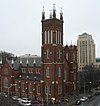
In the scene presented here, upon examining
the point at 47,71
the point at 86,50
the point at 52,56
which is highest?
the point at 86,50

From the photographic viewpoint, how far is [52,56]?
174ft

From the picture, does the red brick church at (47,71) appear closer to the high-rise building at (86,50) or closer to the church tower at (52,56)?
the church tower at (52,56)

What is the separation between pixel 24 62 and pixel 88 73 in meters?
23.4

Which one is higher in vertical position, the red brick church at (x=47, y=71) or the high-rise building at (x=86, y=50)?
the high-rise building at (x=86, y=50)

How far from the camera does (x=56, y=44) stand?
53.6m

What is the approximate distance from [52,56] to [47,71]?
3.67m

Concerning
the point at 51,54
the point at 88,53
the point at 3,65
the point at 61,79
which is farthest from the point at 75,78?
the point at 88,53

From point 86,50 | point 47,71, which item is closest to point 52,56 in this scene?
point 47,71

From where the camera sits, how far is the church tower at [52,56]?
2090 inches

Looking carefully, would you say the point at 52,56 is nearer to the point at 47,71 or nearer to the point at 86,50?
the point at 47,71

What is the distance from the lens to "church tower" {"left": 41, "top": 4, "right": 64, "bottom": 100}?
5309 centimetres

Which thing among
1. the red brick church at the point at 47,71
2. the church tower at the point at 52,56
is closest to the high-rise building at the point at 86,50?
the red brick church at the point at 47,71

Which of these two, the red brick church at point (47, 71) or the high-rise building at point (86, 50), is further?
the high-rise building at point (86, 50)

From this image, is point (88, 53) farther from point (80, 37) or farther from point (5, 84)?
point (5, 84)
